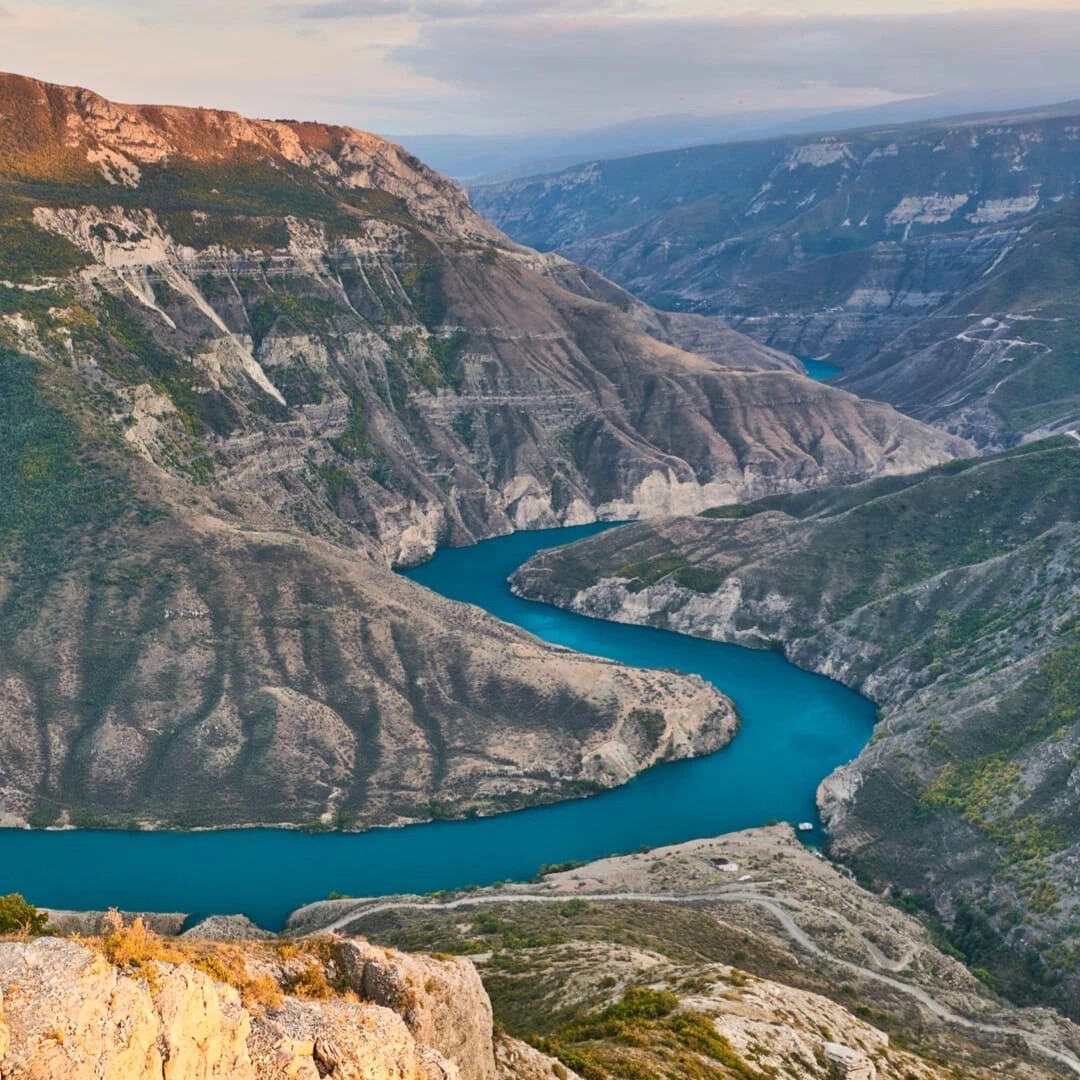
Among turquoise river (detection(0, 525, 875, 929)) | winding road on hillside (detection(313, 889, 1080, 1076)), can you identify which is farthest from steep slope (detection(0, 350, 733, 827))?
winding road on hillside (detection(313, 889, 1080, 1076))

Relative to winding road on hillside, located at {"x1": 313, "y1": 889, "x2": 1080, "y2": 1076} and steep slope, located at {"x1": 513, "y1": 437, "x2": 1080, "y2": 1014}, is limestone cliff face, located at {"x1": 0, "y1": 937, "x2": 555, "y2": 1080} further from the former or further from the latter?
steep slope, located at {"x1": 513, "y1": 437, "x2": 1080, "y2": 1014}

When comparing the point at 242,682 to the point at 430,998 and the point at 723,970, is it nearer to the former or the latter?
the point at 723,970

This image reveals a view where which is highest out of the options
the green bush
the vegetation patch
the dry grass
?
the dry grass

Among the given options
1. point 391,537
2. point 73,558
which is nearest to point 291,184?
point 391,537

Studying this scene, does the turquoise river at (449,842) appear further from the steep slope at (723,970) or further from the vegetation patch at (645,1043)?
Result: the vegetation patch at (645,1043)

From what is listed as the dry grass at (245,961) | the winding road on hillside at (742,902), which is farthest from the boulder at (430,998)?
the winding road on hillside at (742,902)

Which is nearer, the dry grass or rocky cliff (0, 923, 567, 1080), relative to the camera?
rocky cliff (0, 923, 567, 1080)

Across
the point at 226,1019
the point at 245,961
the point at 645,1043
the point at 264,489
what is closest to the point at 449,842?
the point at 645,1043
